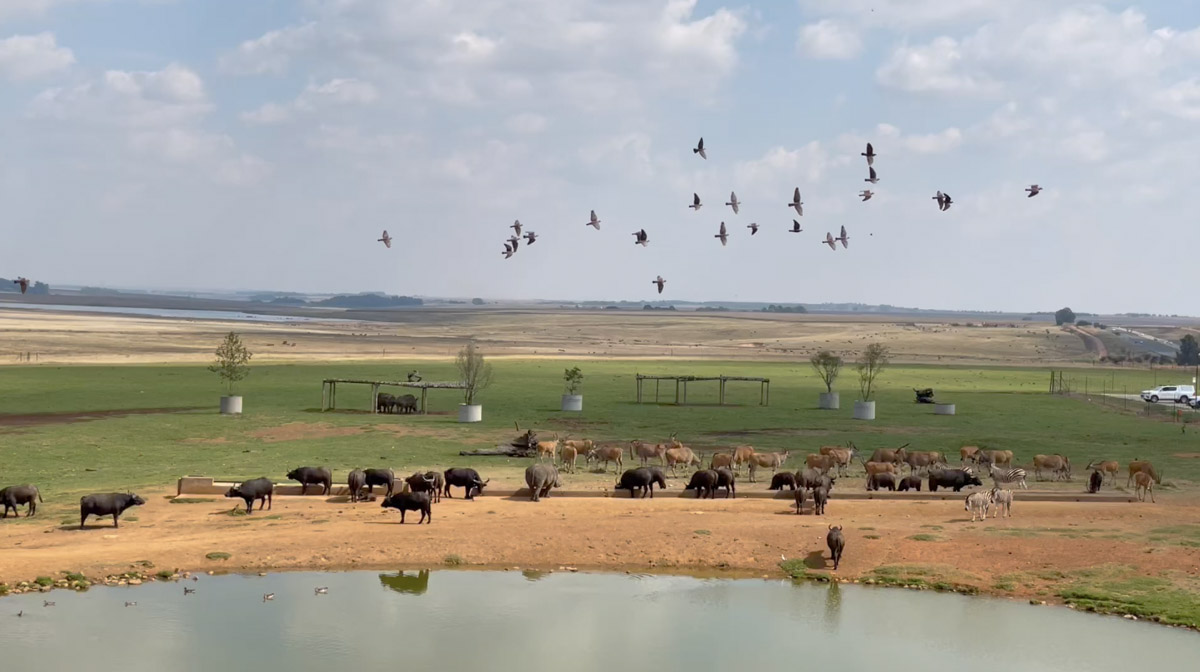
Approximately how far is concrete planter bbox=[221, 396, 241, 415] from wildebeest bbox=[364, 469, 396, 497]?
21.2 m

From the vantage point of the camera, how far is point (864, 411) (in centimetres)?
5553

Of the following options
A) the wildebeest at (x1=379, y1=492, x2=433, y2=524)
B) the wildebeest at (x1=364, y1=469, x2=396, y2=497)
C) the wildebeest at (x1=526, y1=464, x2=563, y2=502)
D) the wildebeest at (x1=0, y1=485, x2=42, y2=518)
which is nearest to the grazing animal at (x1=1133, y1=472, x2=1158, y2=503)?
the wildebeest at (x1=526, y1=464, x2=563, y2=502)

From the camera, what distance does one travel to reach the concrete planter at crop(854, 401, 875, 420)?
5534 cm

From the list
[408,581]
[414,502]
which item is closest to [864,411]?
[414,502]

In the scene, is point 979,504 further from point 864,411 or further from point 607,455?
point 864,411

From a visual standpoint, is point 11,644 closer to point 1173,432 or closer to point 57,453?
point 57,453

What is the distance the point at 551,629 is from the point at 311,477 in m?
12.0

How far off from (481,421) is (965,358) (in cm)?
9610

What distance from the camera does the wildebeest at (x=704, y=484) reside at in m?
31.7

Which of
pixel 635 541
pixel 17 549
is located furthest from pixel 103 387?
pixel 635 541

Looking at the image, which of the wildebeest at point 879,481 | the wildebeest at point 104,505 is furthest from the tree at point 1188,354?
the wildebeest at point 104,505

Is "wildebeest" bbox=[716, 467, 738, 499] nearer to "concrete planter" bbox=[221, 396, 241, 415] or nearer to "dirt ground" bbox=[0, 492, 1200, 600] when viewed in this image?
"dirt ground" bbox=[0, 492, 1200, 600]

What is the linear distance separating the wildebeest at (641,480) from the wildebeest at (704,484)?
0.80 meters

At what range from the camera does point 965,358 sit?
13575 cm
